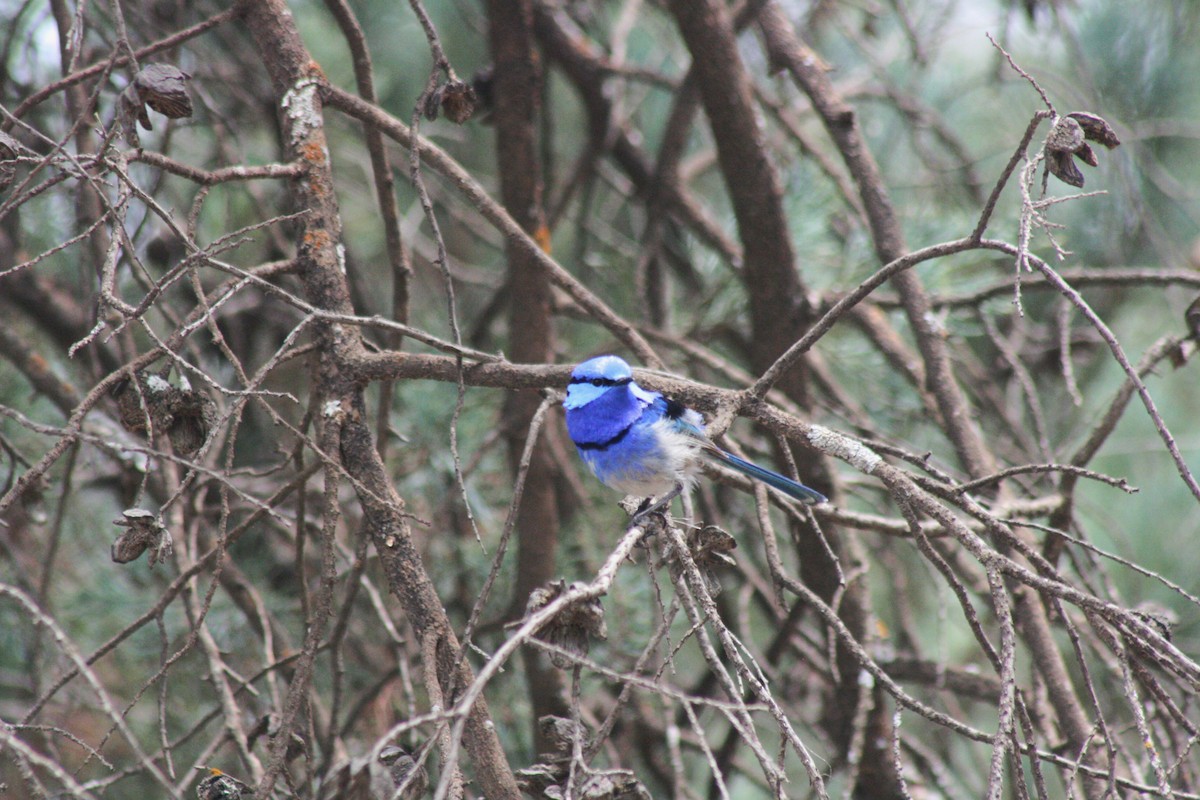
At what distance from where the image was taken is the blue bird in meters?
2.43

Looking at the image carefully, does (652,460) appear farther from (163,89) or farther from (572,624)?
(163,89)

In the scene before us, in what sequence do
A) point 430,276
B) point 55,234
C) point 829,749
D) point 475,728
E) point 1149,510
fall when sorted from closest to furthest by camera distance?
point 475,728, point 829,749, point 55,234, point 1149,510, point 430,276

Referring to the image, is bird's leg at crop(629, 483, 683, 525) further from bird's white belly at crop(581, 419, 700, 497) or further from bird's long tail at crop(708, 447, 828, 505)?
bird's long tail at crop(708, 447, 828, 505)

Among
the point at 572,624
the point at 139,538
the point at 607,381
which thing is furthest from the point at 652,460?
the point at 139,538

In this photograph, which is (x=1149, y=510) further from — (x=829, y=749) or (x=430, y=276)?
(x=430, y=276)

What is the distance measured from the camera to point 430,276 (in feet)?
15.3

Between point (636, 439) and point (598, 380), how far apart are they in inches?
13.0

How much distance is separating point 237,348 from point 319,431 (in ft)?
6.37

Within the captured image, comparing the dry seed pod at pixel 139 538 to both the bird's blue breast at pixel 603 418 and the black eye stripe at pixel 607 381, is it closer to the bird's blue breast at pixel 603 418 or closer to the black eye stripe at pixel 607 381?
the black eye stripe at pixel 607 381

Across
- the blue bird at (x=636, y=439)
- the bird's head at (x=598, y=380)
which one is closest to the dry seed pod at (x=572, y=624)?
the bird's head at (x=598, y=380)

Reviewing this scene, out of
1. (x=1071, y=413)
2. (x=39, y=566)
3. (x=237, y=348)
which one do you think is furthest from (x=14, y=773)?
(x=1071, y=413)

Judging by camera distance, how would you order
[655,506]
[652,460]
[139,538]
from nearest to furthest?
1. [139,538]
2. [655,506]
3. [652,460]

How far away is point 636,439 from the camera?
250 cm

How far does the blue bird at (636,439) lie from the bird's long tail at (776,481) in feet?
0.21
